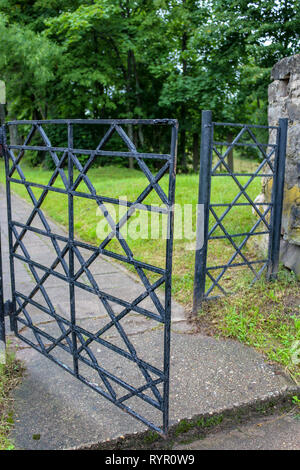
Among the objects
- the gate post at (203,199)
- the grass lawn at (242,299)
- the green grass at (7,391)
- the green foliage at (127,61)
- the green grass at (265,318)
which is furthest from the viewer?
the green foliage at (127,61)

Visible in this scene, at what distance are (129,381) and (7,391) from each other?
793mm

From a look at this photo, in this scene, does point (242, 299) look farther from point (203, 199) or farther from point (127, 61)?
point (127, 61)

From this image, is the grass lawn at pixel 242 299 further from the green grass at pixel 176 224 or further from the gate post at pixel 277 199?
the gate post at pixel 277 199

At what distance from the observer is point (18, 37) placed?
47.8ft

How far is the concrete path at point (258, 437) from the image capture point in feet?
7.96

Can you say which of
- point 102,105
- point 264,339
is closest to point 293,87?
point 264,339

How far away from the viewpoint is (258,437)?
2514 millimetres

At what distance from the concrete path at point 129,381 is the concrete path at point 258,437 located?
0.48 feet

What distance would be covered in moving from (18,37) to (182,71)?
19.5 feet

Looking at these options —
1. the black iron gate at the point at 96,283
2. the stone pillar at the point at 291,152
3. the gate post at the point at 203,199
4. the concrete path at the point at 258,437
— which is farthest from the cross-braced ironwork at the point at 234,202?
the concrete path at the point at 258,437

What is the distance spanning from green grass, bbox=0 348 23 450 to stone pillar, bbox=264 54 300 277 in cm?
272

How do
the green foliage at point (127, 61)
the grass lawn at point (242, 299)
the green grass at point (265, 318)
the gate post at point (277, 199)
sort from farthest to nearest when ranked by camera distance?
the green foliage at point (127, 61) < the gate post at point (277, 199) < the grass lawn at point (242, 299) < the green grass at point (265, 318)

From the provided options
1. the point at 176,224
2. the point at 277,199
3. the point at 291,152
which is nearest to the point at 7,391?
the point at 277,199

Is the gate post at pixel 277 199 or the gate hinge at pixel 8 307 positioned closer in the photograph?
the gate hinge at pixel 8 307
